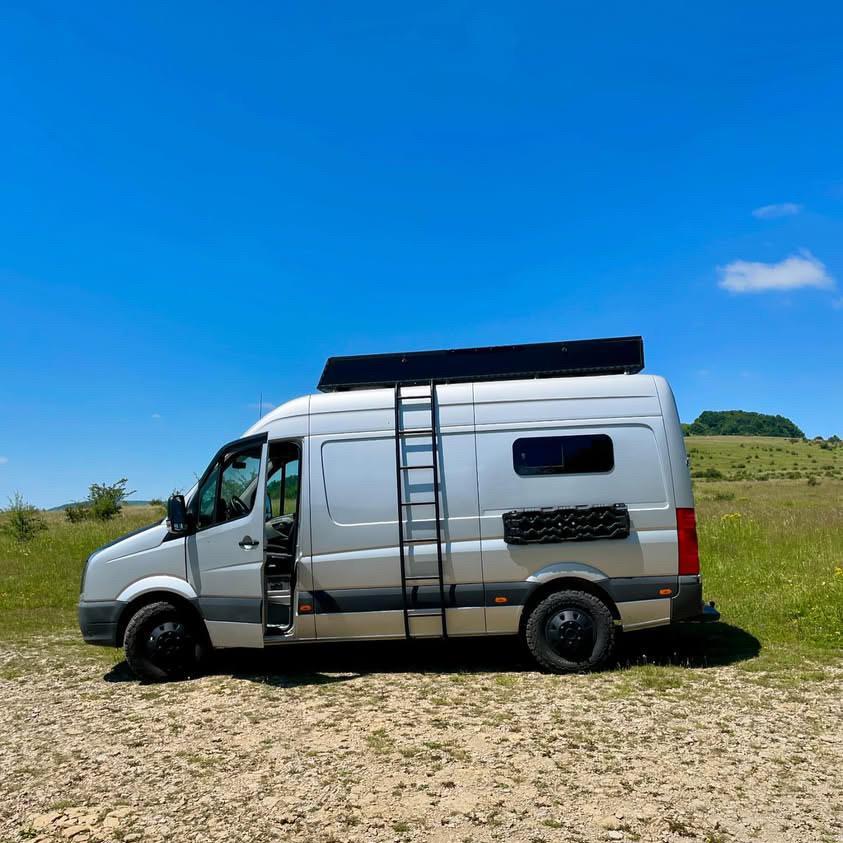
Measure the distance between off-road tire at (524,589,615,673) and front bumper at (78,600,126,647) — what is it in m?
4.26

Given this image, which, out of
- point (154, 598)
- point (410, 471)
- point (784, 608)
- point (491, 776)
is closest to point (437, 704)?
point (491, 776)

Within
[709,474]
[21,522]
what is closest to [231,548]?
[21,522]

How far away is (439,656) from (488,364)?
3418 millimetres

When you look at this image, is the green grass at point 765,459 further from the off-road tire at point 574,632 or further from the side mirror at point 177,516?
the side mirror at point 177,516

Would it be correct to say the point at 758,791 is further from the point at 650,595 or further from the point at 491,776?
the point at 650,595

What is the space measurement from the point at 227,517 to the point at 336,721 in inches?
98.3

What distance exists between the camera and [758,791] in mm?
4348

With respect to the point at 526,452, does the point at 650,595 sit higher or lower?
lower

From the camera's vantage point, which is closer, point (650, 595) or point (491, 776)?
point (491, 776)

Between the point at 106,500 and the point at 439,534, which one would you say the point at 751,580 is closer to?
the point at 439,534

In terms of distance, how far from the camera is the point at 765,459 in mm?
84250

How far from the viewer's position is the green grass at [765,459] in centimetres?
6812

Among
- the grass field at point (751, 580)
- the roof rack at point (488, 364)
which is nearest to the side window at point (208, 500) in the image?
the roof rack at point (488, 364)

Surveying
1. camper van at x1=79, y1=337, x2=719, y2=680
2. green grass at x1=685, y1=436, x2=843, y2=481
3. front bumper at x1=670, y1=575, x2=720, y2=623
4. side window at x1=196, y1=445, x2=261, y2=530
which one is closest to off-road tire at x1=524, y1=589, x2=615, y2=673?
camper van at x1=79, y1=337, x2=719, y2=680
